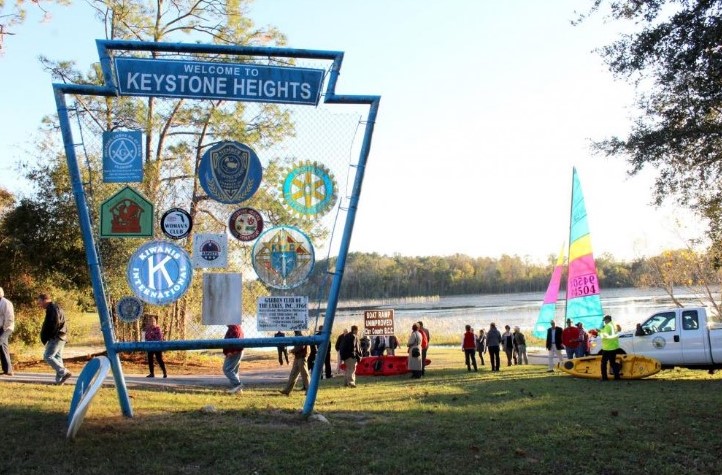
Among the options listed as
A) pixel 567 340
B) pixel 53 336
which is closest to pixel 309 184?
pixel 53 336

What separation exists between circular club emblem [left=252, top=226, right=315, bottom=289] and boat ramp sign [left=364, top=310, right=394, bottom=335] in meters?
17.3

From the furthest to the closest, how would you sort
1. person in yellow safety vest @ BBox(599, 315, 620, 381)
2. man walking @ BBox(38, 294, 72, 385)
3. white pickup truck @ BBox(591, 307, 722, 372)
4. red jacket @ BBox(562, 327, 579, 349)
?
A: red jacket @ BBox(562, 327, 579, 349) → white pickup truck @ BBox(591, 307, 722, 372) → person in yellow safety vest @ BBox(599, 315, 620, 381) → man walking @ BBox(38, 294, 72, 385)

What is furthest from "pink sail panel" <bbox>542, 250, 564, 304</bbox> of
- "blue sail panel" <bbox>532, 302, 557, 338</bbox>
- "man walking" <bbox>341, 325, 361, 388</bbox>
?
"man walking" <bbox>341, 325, 361, 388</bbox>

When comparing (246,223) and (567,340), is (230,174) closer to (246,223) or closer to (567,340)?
(246,223)

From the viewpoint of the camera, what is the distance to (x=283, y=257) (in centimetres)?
834

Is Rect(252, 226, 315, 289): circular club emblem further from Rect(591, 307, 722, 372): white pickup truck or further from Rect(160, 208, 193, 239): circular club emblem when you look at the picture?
Rect(591, 307, 722, 372): white pickup truck

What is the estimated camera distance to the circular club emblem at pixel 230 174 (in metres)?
8.19

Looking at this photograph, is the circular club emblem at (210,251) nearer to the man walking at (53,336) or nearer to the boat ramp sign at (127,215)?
the boat ramp sign at (127,215)

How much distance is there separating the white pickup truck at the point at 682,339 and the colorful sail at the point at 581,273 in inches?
225

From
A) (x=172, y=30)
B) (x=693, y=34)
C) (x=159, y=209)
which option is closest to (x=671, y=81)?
(x=693, y=34)

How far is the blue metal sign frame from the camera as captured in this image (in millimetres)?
7668

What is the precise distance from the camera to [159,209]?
8891 millimetres

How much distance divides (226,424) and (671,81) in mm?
9216

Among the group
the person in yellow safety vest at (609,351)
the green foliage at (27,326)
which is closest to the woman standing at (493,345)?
the person in yellow safety vest at (609,351)
